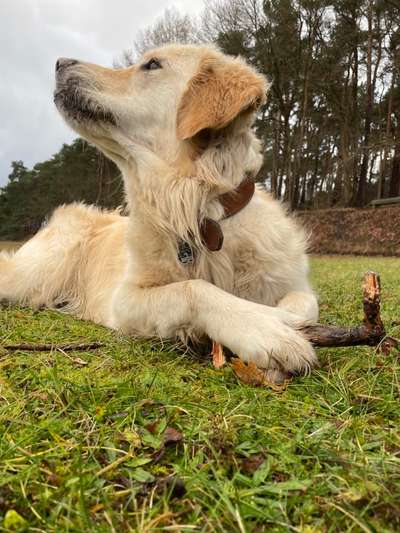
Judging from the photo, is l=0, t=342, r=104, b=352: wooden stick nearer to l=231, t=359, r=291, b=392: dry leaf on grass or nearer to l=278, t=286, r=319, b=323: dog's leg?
l=231, t=359, r=291, b=392: dry leaf on grass

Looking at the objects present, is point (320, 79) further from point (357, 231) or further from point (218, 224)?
point (218, 224)

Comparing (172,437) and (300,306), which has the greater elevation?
(300,306)

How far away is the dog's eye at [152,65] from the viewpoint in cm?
292

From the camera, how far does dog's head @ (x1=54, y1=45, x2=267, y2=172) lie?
2.54 m

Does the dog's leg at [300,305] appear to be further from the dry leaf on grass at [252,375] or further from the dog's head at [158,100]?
the dog's head at [158,100]

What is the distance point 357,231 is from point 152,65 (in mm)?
15648

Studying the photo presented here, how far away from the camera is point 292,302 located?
2229mm

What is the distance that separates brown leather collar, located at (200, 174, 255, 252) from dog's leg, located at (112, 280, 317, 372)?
0.99 feet

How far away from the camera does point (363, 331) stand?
6.09 ft

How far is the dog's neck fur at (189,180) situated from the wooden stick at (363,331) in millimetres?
821

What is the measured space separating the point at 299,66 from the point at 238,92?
73.7 ft

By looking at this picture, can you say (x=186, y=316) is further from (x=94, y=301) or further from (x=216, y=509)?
(x=94, y=301)

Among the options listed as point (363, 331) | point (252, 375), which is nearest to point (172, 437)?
point (252, 375)

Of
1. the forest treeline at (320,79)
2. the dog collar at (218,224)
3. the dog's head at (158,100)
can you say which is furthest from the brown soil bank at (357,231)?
the dog collar at (218,224)
